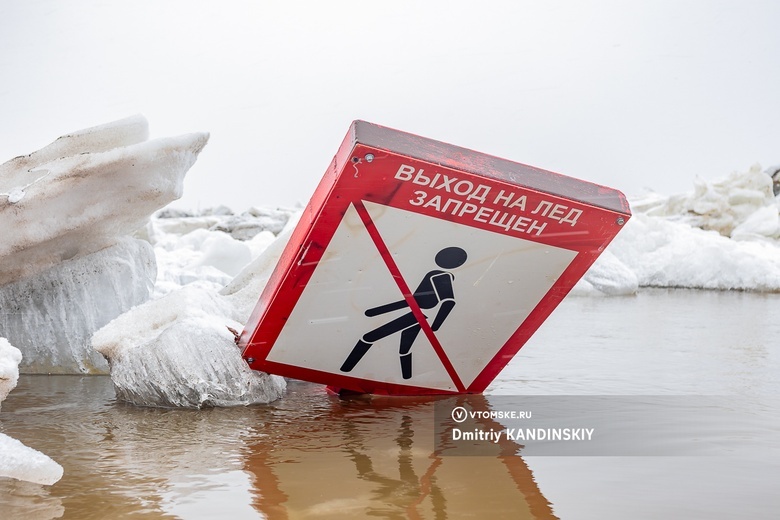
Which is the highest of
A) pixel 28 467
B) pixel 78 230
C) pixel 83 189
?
pixel 83 189

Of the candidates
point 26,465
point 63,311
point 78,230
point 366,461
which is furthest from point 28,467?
point 63,311

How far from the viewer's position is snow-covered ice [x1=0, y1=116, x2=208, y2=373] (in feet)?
14.2

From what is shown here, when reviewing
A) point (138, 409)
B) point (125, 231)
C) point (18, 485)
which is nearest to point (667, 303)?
point (125, 231)

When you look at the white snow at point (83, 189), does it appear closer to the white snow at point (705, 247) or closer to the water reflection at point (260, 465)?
the water reflection at point (260, 465)

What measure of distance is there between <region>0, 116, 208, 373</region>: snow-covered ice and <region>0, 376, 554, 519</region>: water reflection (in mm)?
1158

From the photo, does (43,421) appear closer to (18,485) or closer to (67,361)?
(18,485)

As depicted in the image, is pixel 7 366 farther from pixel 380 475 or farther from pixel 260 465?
pixel 380 475

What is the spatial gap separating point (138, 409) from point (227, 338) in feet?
1.77

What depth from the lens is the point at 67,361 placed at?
16.6 ft

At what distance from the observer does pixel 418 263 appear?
11.3 feet

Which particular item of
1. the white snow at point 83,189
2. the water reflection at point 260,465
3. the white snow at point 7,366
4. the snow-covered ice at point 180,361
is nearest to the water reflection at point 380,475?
the water reflection at point 260,465

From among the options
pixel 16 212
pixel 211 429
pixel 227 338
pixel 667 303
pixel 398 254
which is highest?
pixel 16 212

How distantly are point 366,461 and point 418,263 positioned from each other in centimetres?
106

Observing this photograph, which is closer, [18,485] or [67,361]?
[18,485]
